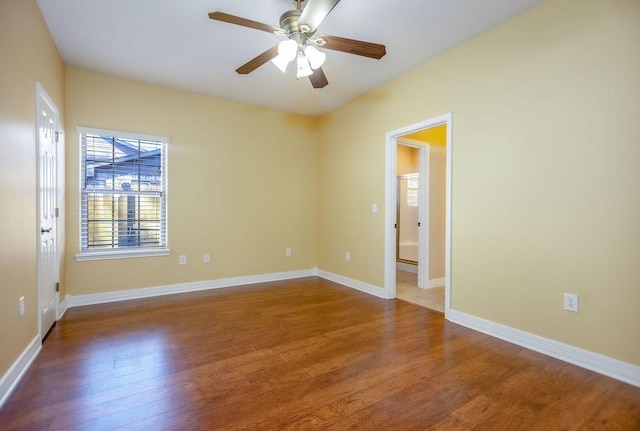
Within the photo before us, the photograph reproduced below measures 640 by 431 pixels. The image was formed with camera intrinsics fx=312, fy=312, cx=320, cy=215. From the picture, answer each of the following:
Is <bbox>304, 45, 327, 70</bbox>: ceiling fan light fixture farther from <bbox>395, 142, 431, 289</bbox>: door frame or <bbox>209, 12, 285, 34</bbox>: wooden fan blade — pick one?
<bbox>395, 142, 431, 289</bbox>: door frame

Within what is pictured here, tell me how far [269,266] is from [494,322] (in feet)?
10.1

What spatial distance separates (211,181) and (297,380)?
303 centimetres

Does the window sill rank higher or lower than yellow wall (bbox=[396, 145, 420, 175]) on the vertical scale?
lower

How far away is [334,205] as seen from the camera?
479 cm

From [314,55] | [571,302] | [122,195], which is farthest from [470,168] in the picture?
[122,195]

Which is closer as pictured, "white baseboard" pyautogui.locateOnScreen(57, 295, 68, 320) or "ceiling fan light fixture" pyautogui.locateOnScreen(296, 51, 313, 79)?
"ceiling fan light fixture" pyautogui.locateOnScreen(296, 51, 313, 79)

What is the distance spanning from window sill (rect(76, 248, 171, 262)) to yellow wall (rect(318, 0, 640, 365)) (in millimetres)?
3429

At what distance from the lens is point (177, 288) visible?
4.03 meters

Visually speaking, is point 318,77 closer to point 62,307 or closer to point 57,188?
point 57,188

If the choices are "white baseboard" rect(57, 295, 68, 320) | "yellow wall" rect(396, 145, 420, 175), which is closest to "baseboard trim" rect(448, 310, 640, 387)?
"yellow wall" rect(396, 145, 420, 175)

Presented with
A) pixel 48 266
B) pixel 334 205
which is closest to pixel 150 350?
pixel 48 266

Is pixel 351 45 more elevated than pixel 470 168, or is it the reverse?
pixel 351 45

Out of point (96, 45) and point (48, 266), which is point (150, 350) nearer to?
point (48, 266)

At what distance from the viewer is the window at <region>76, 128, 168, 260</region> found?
3541mm
